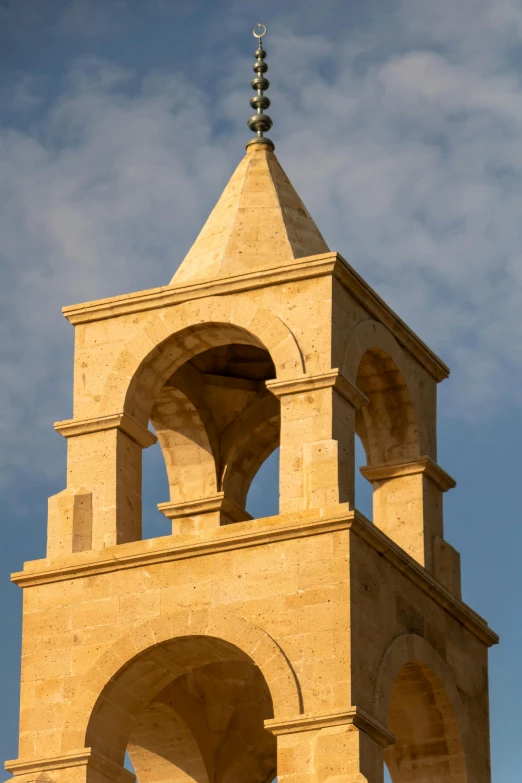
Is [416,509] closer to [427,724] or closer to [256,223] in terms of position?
[427,724]

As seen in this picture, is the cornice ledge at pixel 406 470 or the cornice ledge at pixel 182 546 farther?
the cornice ledge at pixel 406 470

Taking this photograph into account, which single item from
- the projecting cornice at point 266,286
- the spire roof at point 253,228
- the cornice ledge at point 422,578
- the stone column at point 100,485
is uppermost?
the spire roof at point 253,228

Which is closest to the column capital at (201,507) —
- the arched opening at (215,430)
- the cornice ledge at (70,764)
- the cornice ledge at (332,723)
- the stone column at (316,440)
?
the arched opening at (215,430)

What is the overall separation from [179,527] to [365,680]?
5.78m

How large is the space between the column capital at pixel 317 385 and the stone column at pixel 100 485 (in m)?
2.21

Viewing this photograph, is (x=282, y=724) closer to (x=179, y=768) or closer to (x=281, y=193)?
(x=179, y=768)

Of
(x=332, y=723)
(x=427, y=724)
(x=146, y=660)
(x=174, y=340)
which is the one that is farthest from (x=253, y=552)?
(x=427, y=724)

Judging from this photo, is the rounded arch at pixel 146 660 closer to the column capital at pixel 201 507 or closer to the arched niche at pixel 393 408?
the column capital at pixel 201 507

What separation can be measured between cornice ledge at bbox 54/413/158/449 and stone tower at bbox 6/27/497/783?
3 cm

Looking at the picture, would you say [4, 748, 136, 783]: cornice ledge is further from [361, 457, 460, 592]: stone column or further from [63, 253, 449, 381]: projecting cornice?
[63, 253, 449, 381]: projecting cornice

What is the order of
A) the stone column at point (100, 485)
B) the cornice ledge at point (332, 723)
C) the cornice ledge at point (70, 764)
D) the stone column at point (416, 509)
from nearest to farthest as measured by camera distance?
the cornice ledge at point (332, 723), the cornice ledge at point (70, 764), the stone column at point (100, 485), the stone column at point (416, 509)

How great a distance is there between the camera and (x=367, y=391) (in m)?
41.1

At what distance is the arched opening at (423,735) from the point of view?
39.4m

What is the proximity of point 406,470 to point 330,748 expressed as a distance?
18.9ft
